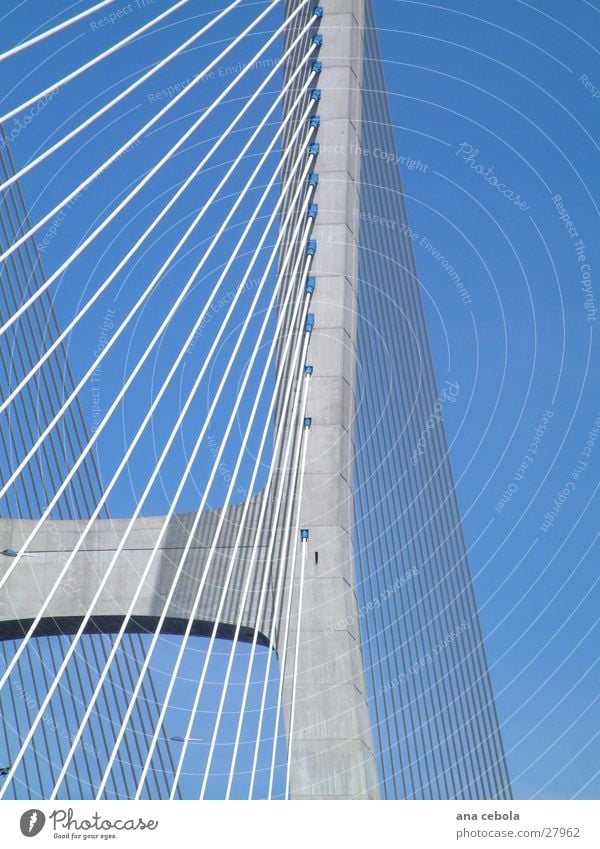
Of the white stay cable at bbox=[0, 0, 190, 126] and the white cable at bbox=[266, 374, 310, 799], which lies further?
the white cable at bbox=[266, 374, 310, 799]

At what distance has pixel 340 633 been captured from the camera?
15.4 meters

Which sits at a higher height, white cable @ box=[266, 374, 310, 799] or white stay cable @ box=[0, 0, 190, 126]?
white stay cable @ box=[0, 0, 190, 126]

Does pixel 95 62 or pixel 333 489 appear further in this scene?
pixel 333 489

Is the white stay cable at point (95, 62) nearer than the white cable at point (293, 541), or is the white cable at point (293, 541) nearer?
the white stay cable at point (95, 62)

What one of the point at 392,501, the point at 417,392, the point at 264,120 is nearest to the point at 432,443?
the point at 417,392
